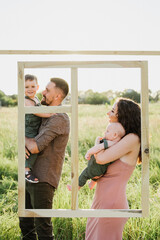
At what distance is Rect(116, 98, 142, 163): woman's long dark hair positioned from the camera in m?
2.58

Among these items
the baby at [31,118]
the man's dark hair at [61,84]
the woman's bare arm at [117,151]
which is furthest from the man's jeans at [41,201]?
the man's dark hair at [61,84]

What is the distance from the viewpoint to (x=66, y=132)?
287 cm

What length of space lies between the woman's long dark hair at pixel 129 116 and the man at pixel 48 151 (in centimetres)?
52

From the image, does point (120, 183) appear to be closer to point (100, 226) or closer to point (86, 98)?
point (100, 226)

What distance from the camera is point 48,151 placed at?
9.37ft

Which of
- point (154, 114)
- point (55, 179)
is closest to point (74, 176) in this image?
point (55, 179)

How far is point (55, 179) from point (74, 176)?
0.36 m

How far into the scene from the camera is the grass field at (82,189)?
346 cm

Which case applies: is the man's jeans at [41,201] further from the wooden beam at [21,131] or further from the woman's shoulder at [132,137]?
the woman's shoulder at [132,137]

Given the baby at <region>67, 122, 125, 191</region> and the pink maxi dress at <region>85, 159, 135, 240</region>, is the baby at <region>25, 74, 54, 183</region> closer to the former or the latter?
the baby at <region>67, 122, 125, 191</region>

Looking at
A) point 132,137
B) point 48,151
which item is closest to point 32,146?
point 48,151

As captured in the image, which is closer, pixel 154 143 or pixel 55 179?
pixel 55 179

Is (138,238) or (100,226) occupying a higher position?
(100,226)
